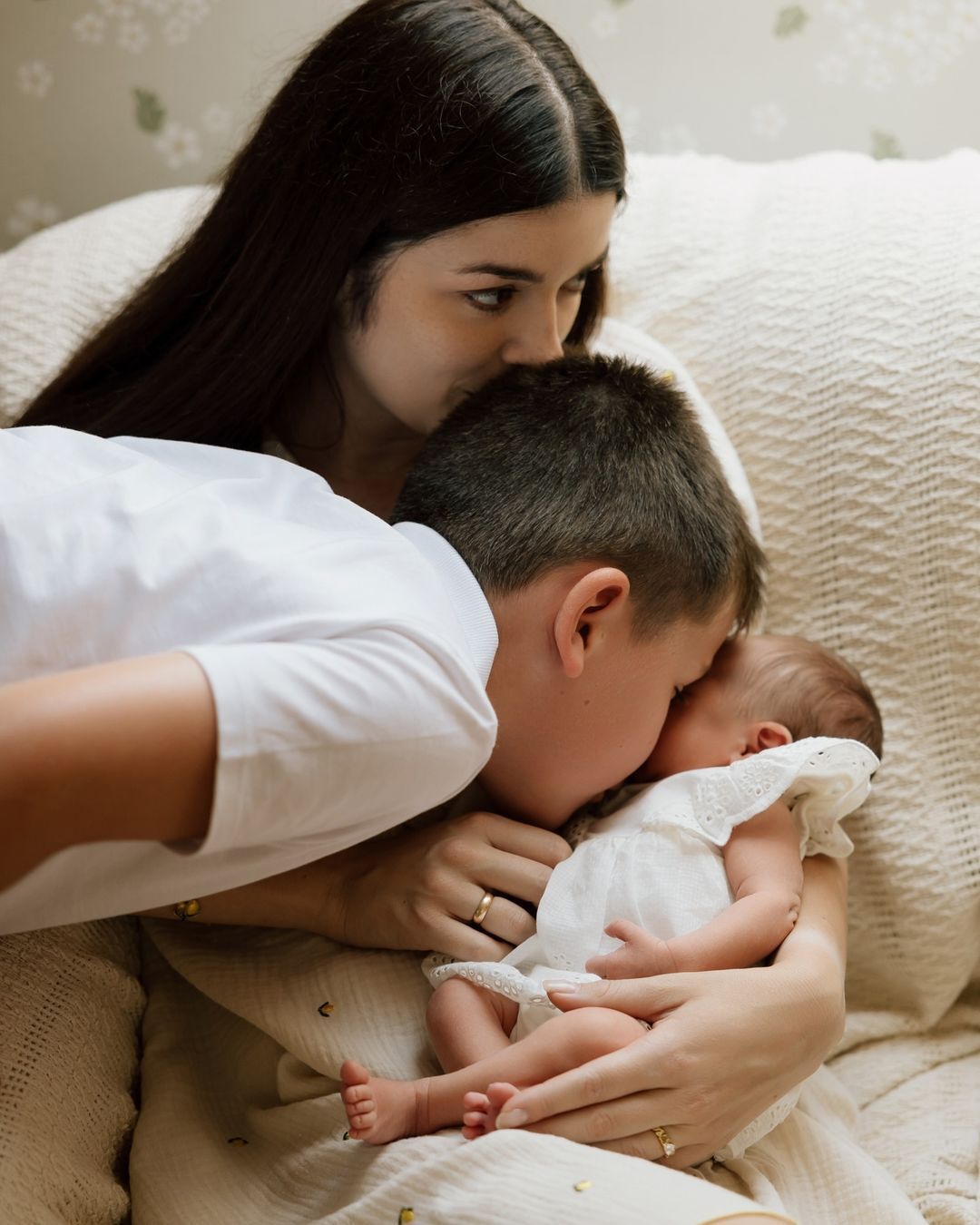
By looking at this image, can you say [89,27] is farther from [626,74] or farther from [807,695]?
[807,695]

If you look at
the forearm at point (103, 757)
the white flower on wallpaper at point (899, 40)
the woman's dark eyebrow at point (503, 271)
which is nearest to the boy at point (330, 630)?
the forearm at point (103, 757)

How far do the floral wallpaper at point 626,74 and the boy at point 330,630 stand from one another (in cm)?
93

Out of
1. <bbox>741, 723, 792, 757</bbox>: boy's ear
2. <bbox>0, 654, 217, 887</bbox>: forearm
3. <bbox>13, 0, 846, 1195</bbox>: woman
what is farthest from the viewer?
<bbox>741, 723, 792, 757</bbox>: boy's ear

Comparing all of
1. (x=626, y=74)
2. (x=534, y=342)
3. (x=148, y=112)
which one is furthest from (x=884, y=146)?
(x=148, y=112)

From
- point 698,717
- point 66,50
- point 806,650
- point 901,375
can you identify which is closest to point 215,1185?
point 698,717

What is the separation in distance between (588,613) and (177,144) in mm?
1344

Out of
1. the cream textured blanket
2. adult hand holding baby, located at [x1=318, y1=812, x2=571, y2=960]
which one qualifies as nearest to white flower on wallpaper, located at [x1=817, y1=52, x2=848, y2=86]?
the cream textured blanket

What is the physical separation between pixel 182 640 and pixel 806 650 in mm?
769

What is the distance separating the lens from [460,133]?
1275 mm

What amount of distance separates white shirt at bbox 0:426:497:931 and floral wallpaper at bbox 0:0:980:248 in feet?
3.82

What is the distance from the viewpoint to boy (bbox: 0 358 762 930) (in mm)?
819

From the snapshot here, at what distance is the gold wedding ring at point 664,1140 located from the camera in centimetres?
106

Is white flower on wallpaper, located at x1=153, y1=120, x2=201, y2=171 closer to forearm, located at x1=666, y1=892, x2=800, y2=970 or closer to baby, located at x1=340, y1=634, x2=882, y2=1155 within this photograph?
baby, located at x1=340, y1=634, x2=882, y2=1155

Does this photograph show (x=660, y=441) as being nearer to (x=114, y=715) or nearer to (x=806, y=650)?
(x=806, y=650)
